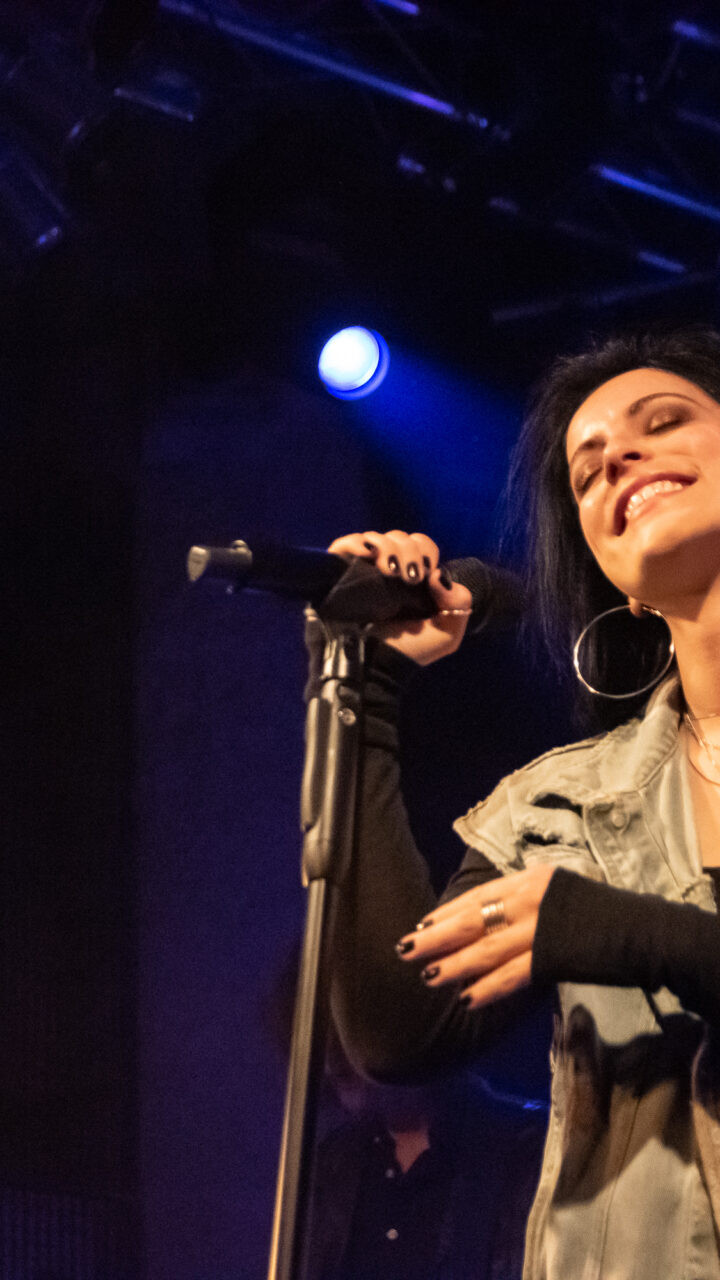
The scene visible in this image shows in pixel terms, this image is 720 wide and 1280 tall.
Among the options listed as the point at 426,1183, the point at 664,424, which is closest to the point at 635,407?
the point at 664,424

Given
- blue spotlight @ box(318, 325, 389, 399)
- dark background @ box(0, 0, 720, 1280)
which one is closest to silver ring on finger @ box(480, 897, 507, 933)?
dark background @ box(0, 0, 720, 1280)

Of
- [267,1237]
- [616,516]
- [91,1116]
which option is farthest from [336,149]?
[267,1237]

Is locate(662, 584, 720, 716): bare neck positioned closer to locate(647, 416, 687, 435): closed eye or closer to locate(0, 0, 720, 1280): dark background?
locate(647, 416, 687, 435): closed eye

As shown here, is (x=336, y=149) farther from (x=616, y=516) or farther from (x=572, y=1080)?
(x=572, y=1080)

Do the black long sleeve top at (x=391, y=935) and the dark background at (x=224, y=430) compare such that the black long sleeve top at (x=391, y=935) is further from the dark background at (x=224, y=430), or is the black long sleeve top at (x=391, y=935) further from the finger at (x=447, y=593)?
the dark background at (x=224, y=430)

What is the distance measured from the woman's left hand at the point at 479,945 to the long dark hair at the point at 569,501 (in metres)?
0.94

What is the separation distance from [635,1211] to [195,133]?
299 cm

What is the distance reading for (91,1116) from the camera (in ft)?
12.2

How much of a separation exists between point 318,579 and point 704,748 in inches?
30.7

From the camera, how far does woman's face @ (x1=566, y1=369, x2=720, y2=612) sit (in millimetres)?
1743

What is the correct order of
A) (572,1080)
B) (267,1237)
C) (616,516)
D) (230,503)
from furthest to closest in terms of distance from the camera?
(230,503)
(267,1237)
(616,516)
(572,1080)

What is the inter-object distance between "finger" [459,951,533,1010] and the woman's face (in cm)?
75

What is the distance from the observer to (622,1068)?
1.54 m

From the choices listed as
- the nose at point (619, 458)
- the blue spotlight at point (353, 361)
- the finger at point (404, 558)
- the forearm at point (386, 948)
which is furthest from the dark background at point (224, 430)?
the finger at point (404, 558)
